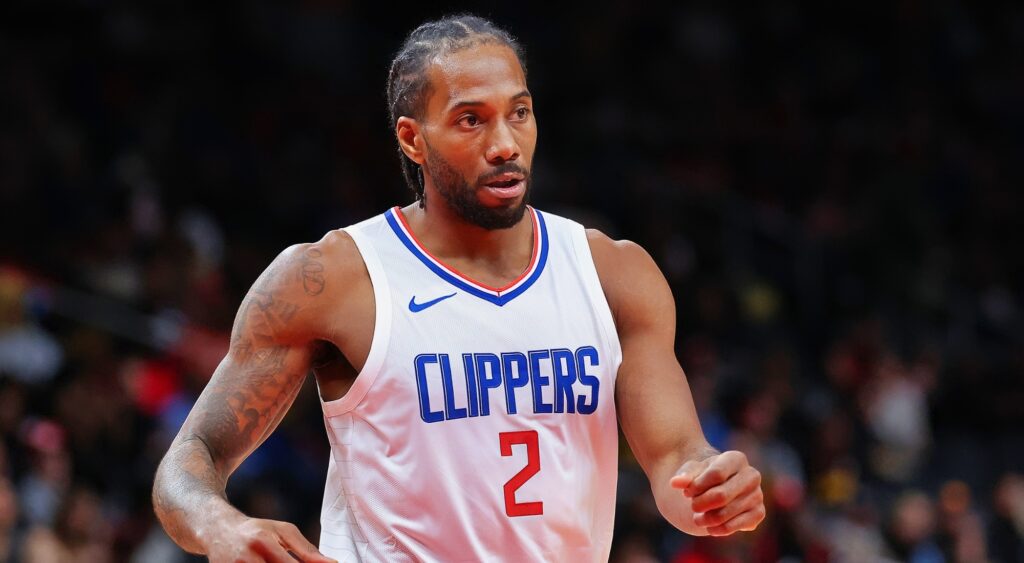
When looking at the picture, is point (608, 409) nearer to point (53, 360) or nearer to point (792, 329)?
point (53, 360)

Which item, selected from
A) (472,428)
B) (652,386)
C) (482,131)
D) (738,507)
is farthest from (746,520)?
(482,131)

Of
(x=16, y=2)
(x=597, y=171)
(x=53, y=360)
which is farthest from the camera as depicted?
(x=597, y=171)

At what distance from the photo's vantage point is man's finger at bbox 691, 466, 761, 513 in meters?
3.30

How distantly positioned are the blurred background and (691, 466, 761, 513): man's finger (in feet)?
18.4

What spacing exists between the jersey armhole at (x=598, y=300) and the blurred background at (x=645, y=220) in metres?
4.93

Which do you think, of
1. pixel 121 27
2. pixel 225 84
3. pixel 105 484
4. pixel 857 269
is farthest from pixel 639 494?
pixel 121 27

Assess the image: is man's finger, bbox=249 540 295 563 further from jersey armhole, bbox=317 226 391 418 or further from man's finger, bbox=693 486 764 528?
man's finger, bbox=693 486 764 528

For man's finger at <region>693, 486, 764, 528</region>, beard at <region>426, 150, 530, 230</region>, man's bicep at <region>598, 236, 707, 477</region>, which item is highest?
beard at <region>426, 150, 530, 230</region>

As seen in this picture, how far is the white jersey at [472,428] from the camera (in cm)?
372

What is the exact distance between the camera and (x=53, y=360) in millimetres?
9562

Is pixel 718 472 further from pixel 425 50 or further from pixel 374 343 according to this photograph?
pixel 425 50

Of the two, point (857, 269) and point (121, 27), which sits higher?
point (121, 27)

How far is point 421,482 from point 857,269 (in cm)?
1057

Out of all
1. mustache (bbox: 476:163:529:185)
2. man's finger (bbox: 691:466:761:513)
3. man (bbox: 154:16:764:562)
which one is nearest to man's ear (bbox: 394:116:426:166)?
man (bbox: 154:16:764:562)
